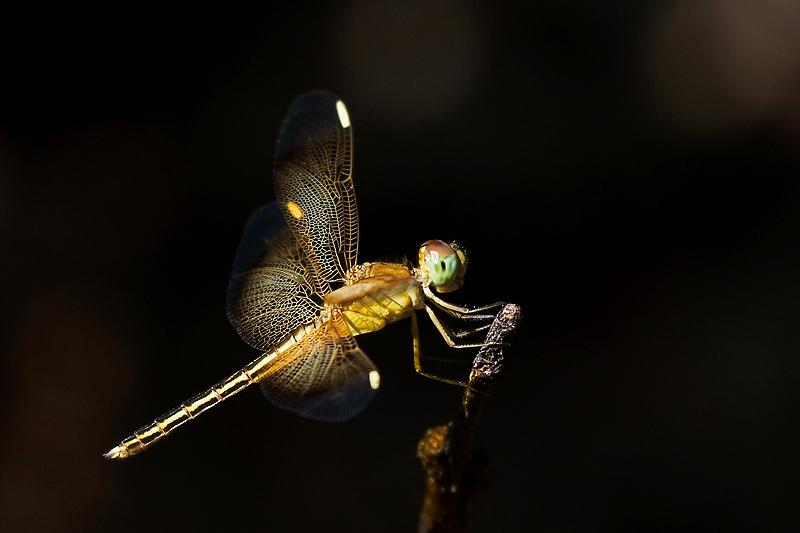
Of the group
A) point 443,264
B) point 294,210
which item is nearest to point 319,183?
point 294,210

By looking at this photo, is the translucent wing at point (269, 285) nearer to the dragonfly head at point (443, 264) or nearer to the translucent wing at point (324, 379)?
the translucent wing at point (324, 379)

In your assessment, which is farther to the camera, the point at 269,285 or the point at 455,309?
the point at 269,285

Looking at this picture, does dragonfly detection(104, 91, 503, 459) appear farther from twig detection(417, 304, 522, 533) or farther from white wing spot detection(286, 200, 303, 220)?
twig detection(417, 304, 522, 533)

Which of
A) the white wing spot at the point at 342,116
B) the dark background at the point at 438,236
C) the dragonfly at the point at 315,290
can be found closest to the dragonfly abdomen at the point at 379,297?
the dragonfly at the point at 315,290

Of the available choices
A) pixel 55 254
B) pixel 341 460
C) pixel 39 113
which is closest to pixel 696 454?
pixel 341 460

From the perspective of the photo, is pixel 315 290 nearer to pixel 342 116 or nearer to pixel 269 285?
pixel 269 285

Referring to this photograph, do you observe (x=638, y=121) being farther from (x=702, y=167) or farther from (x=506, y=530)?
(x=506, y=530)

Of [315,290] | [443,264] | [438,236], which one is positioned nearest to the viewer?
[443,264]

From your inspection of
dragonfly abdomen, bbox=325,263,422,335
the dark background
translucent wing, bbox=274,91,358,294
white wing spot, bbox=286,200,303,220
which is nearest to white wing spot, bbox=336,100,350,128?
translucent wing, bbox=274,91,358,294
